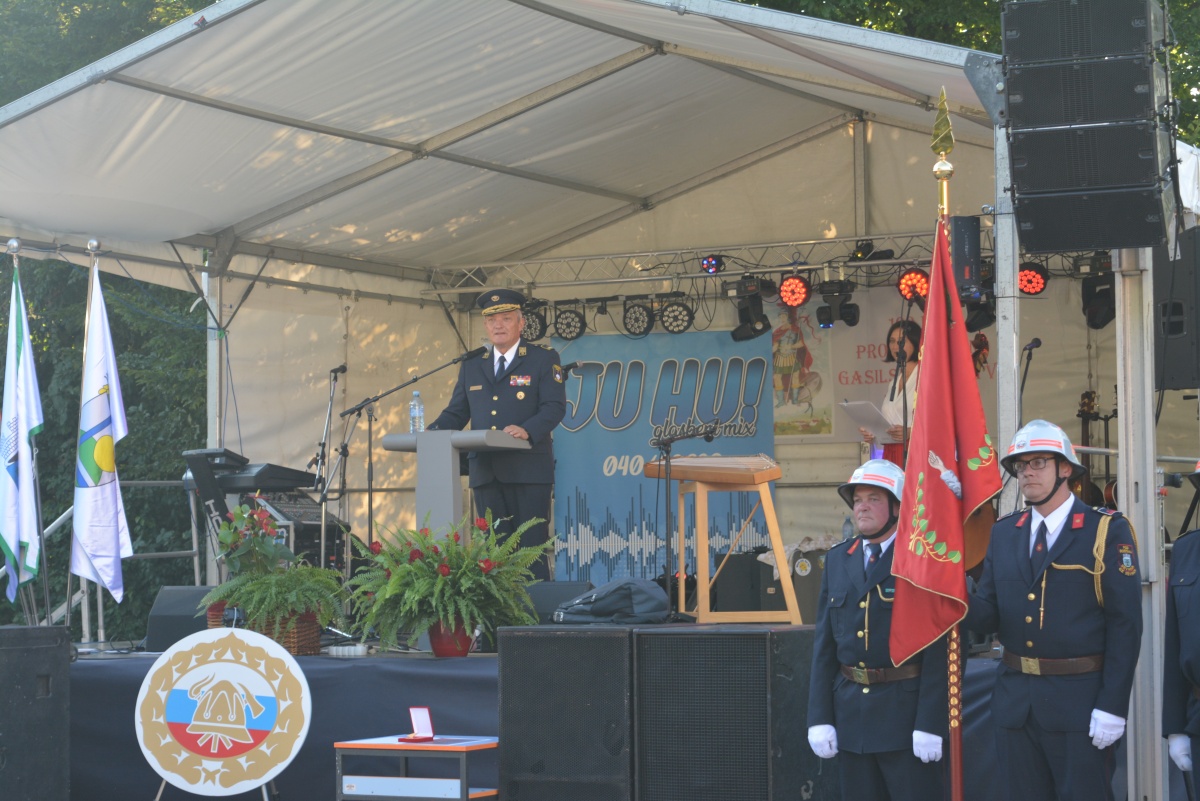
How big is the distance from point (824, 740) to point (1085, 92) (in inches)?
103

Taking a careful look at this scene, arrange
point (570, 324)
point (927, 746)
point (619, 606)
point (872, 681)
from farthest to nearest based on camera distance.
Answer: point (570, 324) < point (619, 606) < point (872, 681) < point (927, 746)

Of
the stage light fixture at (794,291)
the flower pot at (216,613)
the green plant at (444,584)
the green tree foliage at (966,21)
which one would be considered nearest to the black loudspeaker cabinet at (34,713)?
the flower pot at (216,613)

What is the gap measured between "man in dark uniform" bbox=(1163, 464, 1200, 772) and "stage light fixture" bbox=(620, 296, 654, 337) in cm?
812

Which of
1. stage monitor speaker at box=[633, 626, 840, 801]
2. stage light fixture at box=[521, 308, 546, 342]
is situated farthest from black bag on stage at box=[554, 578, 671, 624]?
stage light fixture at box=[521, 308, 546, 342]

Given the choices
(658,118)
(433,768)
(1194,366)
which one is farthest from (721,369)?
(433,768)

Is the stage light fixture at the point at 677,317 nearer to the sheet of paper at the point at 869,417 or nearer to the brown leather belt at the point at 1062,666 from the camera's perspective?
the sheet of paper at the point at 869,417

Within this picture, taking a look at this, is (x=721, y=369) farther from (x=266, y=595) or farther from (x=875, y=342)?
(x=266, y=595)

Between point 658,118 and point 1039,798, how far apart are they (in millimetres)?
7106

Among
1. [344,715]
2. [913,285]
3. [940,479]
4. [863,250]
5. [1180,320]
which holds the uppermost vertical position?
[863,250]

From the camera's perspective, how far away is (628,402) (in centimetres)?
1213

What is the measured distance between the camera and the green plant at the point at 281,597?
5816mm

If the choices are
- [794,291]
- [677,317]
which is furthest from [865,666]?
[677,317]

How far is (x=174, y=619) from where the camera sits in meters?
6.48

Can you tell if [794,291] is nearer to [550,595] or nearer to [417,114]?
[417,114]
